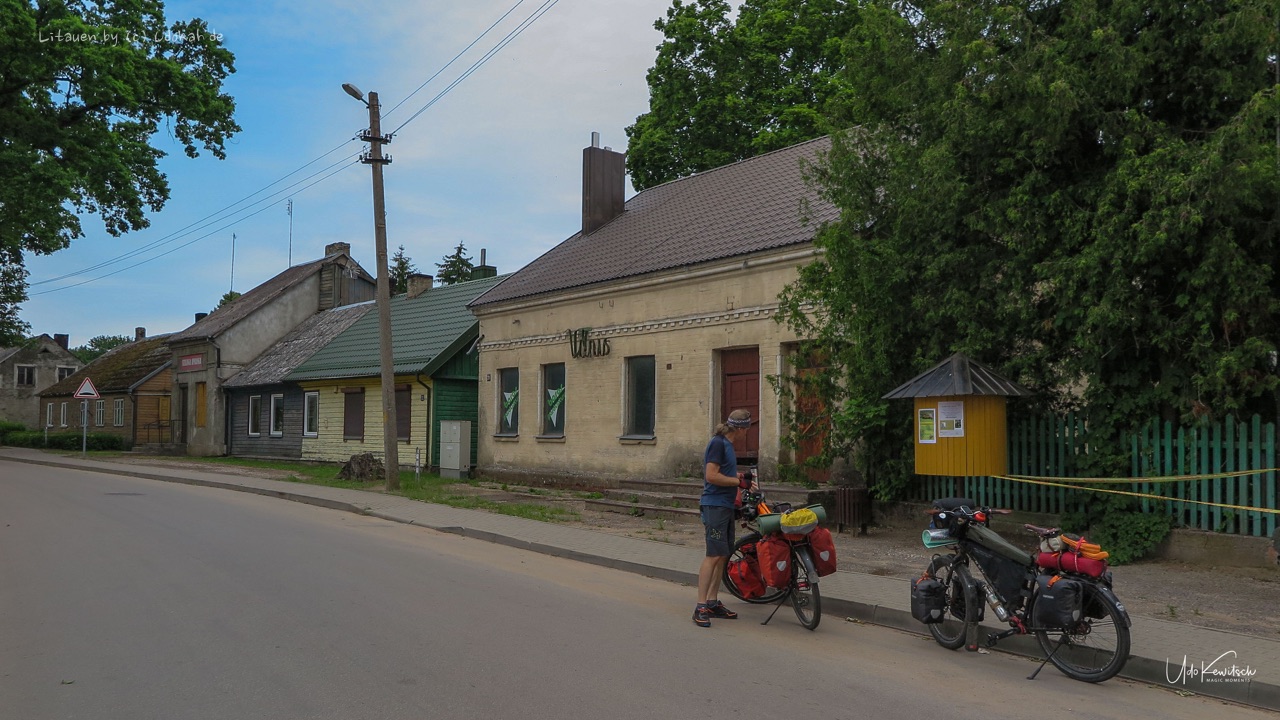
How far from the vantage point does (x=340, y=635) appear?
696 cm

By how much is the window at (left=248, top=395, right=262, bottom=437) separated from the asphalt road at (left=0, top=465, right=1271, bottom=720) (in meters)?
24.9

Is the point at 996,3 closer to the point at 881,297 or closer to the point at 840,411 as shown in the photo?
the point at 881,297

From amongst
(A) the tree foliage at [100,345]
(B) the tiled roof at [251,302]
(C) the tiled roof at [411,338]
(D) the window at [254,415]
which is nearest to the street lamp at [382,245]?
(C) the tiled roof at [411,338]

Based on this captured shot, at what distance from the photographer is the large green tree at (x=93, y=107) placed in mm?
21109

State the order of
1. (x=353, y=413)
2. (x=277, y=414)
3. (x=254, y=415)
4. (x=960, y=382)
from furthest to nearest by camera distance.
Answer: (x=254, y=415) < (x=277, y=414) < (x=353, y=413) < (x=960, y=382)

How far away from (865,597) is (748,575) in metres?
1.16

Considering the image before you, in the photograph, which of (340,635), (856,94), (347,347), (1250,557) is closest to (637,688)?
(340,635)

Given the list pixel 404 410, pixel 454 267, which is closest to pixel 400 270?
pixel 454 267

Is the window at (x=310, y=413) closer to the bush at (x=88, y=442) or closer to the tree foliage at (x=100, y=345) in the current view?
the bush at (x=88, y=442)

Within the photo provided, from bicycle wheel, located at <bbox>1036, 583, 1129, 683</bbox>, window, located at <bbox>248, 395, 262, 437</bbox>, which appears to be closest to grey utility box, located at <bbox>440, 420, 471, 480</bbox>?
window, located at <bbox>248, 395, 262, 437</bbox>

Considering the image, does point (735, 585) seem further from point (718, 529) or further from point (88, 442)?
point (88, 442)

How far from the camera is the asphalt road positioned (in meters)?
5.43

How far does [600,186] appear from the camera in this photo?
2519 centimetres

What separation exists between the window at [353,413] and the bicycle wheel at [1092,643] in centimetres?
2509
